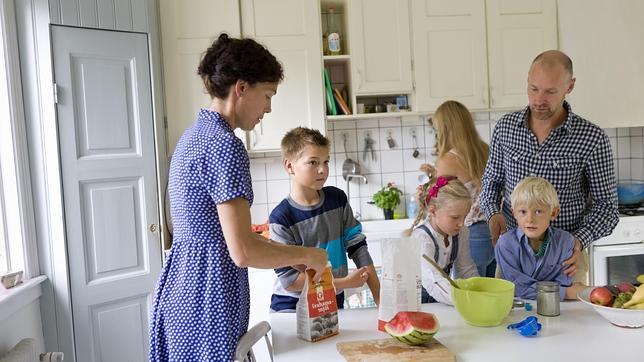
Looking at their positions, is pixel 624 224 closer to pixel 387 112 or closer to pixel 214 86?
pixel 387 112

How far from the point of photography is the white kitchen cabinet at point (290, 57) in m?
3.13

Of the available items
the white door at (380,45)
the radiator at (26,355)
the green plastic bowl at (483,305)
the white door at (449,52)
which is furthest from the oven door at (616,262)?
the radiator at (26,355)

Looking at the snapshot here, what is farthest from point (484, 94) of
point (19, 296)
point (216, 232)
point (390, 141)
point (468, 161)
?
point (19, 296)

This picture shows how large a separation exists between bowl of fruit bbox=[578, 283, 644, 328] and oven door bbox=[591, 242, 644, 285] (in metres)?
1.83

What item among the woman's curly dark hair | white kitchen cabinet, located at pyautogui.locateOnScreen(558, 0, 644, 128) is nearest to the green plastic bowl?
the woman's curly dark hair

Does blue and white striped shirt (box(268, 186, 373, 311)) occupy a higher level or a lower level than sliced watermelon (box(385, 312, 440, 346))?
higher

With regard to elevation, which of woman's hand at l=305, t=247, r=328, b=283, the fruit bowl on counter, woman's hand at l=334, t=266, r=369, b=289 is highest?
woman's hand at l=305, t=247, r=328, b=283

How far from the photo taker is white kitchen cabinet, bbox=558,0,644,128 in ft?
10.6

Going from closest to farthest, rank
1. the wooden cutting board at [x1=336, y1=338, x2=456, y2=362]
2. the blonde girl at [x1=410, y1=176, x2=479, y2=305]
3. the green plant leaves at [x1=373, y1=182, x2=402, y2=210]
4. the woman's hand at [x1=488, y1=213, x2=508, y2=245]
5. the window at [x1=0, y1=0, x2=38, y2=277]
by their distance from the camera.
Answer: the wooden cutting board at [x1=336, y1=338, x2=456, y2=362]
the blonde girl at [x1=410, y1=176, x2=479, y2=305]
the woman's hand at [x1=488, y1=213, x2=508, y2=245]
the window at [x1=0, y1=0, x2=38, y2=277]
the green plant leaves at [x1=373, y1=182, x2=402, y2=210]

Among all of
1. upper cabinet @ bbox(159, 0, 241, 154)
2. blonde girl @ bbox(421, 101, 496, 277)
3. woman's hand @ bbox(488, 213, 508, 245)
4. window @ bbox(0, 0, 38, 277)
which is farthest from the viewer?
upper cabinet @ bbox(159, 0, 241, 154)

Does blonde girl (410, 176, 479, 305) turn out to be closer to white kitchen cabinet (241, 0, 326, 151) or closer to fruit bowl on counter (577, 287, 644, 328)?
fruit bowl on counter (577, 287, 644, 328)

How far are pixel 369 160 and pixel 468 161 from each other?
1.13 m

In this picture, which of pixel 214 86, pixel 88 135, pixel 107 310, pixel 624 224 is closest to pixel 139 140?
pixel 88 135

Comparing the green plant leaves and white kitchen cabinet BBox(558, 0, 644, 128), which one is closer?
white kitchen cabinet BBox(558, 0, 644, 128)
